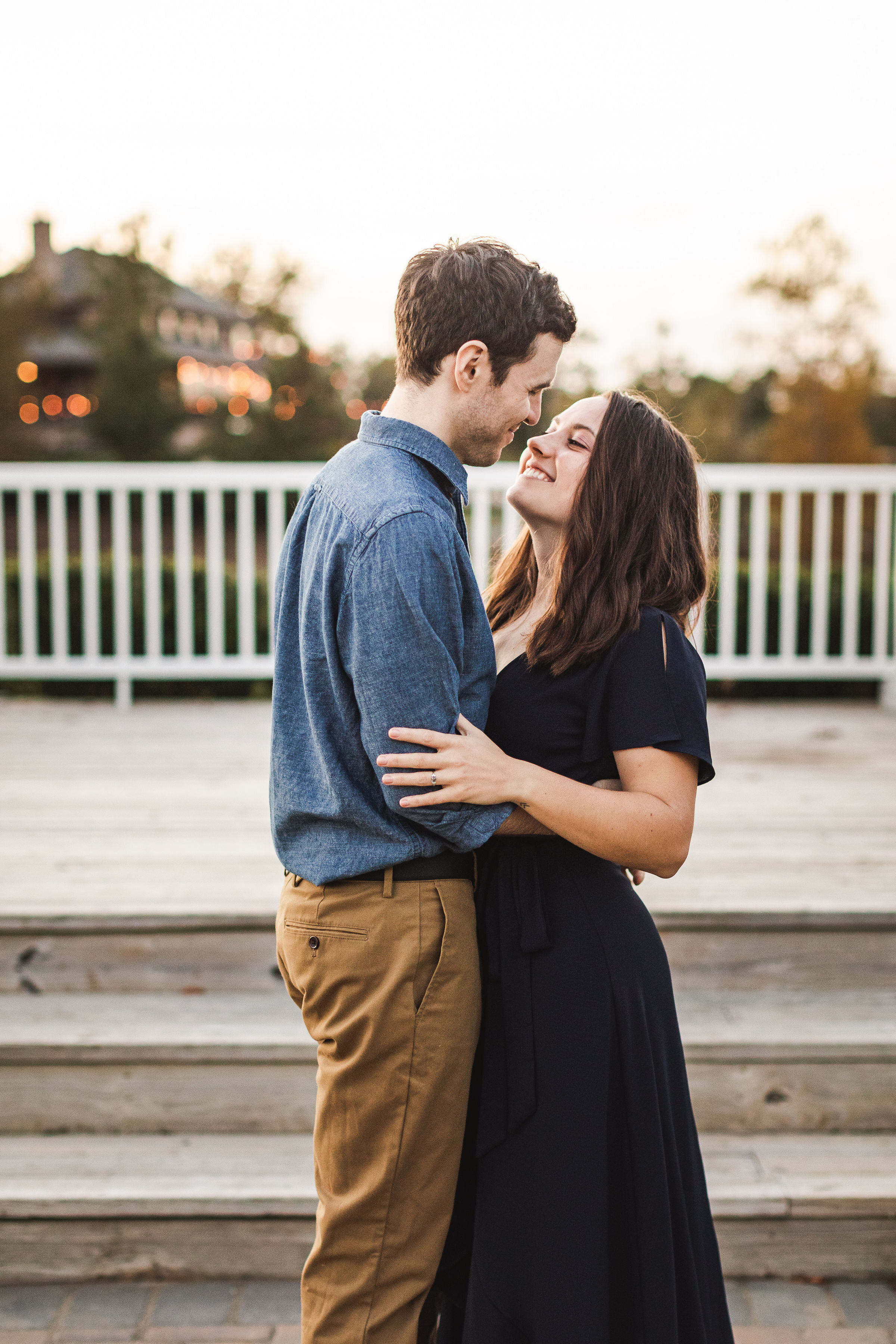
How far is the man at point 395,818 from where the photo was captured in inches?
47.9

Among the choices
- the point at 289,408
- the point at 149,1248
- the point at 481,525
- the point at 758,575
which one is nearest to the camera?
the point at 149,1248

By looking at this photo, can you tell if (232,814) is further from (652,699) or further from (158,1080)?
(652,699)

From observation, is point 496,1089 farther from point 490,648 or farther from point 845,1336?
point 845,1336

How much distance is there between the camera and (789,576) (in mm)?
4832

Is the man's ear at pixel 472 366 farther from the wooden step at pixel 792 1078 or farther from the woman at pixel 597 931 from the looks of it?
the wooden step at pixel 792 1078

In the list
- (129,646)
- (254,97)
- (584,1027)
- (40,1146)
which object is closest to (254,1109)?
(40,1146)

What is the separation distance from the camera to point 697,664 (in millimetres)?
1391

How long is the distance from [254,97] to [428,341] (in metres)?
13.1

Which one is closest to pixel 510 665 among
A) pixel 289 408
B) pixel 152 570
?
pixel 152 570

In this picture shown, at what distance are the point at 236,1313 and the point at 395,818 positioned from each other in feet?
4.10

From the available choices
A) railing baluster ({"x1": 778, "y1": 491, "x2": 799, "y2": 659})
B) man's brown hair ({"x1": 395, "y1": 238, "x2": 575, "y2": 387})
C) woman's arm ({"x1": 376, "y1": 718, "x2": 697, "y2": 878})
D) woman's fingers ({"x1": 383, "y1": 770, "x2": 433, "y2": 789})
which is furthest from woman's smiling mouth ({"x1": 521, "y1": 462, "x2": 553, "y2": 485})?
railing baluster ({"x1": 778, "y1": 491, "x2": 799, "y2": 659})

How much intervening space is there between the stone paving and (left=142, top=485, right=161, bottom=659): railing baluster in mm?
3151

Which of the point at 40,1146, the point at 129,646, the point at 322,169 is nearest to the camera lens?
the point at 40,1146

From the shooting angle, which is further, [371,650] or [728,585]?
[728,585]
